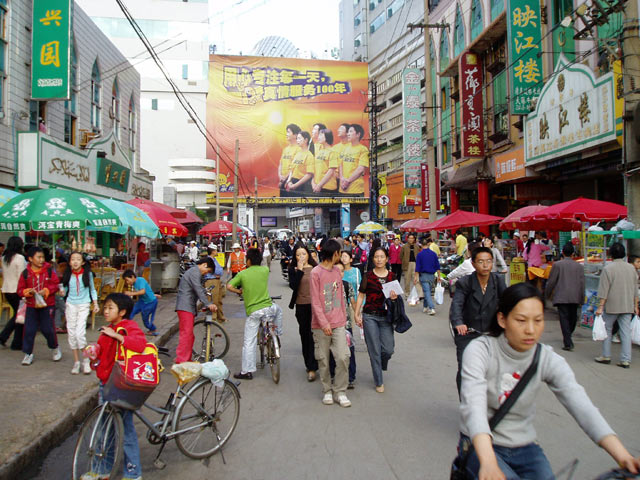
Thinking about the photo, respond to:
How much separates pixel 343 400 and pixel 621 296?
4275 mm

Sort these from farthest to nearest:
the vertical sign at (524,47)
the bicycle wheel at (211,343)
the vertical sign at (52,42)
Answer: the vertical sign at (524,47) < the vertical sign at (52,42) < the bicycle wheel at (211,343)

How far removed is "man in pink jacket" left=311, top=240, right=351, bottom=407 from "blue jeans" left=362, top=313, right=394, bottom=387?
1.48 ft

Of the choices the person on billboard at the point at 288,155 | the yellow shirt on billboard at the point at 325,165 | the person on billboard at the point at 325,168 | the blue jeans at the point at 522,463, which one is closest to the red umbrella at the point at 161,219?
the blue jeans at the point at 522,463

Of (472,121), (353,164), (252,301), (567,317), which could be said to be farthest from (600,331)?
(353,164)

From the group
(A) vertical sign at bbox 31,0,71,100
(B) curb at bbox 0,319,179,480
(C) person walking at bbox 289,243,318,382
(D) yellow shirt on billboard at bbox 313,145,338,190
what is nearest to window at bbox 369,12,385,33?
(D) yellow shirt on billboard at bbox 313,145,338,190

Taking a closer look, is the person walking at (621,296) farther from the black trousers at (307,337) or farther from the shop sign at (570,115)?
the shop sign at (570,115)

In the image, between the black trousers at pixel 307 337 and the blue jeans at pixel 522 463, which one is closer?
the blue jeans at pixel 522 463

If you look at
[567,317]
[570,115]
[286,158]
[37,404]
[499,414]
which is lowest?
[37,404]

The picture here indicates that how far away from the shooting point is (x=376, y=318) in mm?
6086

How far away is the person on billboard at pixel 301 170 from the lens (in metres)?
59.2

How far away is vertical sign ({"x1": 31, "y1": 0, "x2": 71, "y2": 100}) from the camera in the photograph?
13648 millimetres

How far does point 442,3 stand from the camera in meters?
30.3

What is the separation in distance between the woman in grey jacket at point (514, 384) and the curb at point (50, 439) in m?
3.51

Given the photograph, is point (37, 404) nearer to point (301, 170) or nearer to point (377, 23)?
point (301, 170)
